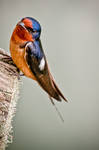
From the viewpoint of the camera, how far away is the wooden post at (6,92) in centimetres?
111

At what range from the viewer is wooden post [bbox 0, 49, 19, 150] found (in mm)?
1109

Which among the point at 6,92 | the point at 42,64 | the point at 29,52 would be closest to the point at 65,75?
the point at 42,64

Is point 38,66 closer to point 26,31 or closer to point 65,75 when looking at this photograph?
point 26,31

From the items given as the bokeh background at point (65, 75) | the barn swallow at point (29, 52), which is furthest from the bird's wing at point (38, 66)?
the bokeh background at point (65, 75)

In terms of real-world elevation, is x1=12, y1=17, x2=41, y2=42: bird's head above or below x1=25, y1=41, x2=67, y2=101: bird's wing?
above

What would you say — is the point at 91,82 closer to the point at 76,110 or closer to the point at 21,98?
the point at 76,110

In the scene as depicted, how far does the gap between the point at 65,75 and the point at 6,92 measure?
0.63m

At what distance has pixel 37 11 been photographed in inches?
67.2

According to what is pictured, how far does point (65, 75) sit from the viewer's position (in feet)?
5.58

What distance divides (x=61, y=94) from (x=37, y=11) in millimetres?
536

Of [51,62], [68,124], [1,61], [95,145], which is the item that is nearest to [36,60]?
[1,61]

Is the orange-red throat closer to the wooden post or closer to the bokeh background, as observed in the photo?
the wooden post

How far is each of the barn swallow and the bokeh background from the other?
0.27 meters

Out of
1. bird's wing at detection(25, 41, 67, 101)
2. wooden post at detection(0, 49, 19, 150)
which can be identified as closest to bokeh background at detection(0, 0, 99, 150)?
bird's wing at detection(25, 41, 67, 101)
